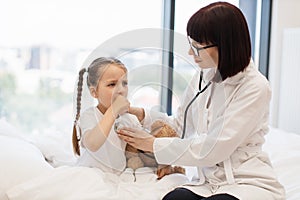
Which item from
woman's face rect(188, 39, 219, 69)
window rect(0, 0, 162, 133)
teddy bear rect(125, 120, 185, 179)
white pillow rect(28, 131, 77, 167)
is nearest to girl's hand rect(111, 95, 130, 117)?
teddy bear rect(125, 120, 185, 179)

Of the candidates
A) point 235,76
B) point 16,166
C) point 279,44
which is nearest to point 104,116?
point 16,166

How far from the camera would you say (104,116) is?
128 cm

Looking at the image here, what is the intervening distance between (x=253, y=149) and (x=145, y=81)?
436 mm

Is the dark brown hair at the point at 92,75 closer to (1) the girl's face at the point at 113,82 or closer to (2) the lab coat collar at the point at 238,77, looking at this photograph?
(1) the girl's face at the point at 113,82

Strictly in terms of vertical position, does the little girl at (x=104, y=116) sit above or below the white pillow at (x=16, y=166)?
above

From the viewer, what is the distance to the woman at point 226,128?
1187 millimetres

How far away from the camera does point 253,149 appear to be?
4.07ft

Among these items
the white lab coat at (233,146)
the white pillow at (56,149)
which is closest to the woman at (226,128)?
the white lab coat at (233,146)

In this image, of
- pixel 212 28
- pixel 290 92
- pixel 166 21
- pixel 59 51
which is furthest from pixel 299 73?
pixel 212 28

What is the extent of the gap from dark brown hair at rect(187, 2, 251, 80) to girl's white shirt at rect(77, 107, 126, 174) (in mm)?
422

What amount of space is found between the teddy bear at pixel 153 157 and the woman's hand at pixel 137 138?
5 cm

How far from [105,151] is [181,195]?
293 mm

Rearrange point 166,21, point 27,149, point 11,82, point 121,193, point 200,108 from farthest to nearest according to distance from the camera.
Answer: point 166,21
point 11,82
point 27,149
point 200,108
point 121,193

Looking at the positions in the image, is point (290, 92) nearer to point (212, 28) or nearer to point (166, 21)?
point (166, 21)
